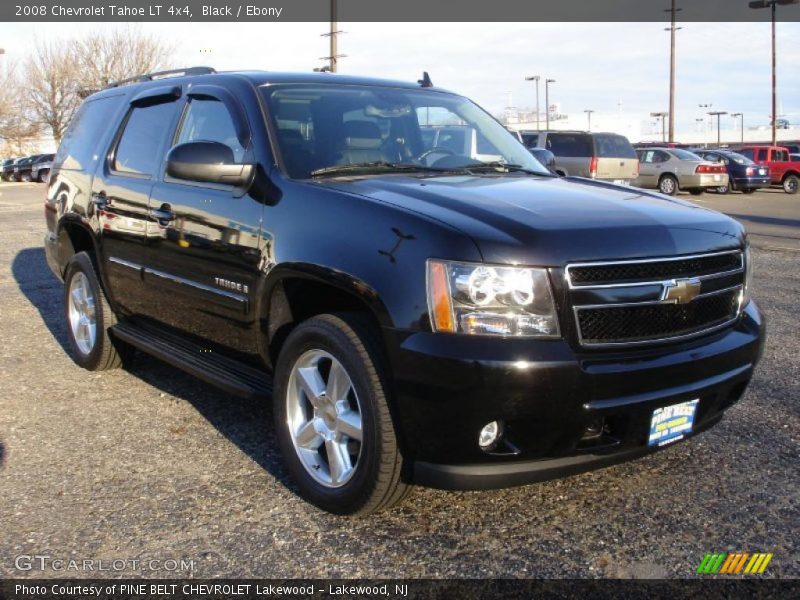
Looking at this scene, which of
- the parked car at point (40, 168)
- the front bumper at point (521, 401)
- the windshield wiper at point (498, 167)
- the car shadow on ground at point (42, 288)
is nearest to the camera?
the front bumper at point (521, 401)

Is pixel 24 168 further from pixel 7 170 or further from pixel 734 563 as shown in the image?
pixel 734 563

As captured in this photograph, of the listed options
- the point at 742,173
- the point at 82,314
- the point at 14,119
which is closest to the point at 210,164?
the point at 82,314

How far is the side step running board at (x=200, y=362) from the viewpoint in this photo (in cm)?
379

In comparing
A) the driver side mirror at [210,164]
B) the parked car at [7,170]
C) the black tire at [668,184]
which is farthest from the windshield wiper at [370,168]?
the parked car at [7,170]

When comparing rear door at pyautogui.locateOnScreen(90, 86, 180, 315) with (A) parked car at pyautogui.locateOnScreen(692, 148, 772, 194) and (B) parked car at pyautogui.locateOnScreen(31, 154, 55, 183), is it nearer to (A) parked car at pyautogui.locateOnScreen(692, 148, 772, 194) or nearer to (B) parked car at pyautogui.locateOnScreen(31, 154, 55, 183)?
(A) parked car at pyautogui.locateOnScreen(692, 148, 772, 194)

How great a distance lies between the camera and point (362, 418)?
3059mm

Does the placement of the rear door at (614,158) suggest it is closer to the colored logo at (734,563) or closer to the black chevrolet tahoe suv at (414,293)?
the black chevrolet tahoe suv at (414,293)

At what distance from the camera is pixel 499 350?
9.09ft

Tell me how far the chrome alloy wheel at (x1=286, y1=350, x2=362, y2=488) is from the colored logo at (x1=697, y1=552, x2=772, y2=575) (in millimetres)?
1329

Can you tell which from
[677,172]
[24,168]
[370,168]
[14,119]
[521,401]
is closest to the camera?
[521,401]

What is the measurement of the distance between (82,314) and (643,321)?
403cm

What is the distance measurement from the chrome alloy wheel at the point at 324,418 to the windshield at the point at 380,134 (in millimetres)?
905

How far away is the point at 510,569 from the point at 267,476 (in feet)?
4.25

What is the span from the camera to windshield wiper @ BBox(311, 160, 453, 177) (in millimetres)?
3768
